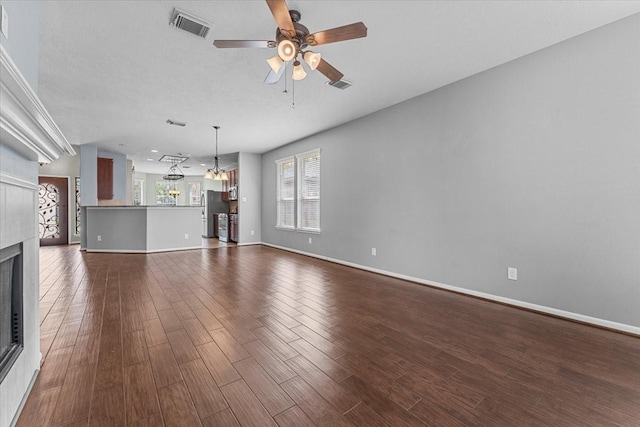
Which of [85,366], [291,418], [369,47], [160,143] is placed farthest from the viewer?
[160,143]

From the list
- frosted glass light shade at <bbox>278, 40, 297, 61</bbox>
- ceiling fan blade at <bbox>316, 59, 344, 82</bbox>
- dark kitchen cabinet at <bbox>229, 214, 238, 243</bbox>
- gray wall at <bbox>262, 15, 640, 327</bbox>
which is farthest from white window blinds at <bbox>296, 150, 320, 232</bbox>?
frosted glass light shade at <bbox>278, 40, 297, 61</bbox>

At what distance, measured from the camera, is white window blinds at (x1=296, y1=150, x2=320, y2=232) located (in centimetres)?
606

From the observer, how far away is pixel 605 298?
8.20ft

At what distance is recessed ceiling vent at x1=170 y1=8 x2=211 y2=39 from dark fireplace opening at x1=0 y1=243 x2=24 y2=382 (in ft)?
6.76

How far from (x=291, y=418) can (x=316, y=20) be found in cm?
292

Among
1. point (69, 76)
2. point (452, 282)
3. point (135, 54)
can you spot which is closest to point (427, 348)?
point (452, 282)

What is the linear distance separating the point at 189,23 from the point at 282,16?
3.52ft

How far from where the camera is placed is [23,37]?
1.45m

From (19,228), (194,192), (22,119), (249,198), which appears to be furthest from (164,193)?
(22,119)

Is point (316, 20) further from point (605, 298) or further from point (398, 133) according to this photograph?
point (605, 298)

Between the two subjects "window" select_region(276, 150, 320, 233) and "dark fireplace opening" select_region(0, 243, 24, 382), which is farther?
"window" select_region(276, 150, 320, 233)

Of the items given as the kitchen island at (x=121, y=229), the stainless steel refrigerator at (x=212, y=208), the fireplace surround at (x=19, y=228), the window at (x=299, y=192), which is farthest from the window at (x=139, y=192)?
the fireplace surround at (x=19, y=228)

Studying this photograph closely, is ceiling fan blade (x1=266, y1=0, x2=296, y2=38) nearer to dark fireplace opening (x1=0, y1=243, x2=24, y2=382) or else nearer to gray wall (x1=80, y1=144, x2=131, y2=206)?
dark fireplace opening (x1=0, y1=243, x2=24, y2=382)

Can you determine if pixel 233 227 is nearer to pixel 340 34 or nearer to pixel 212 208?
pixel 212 208
